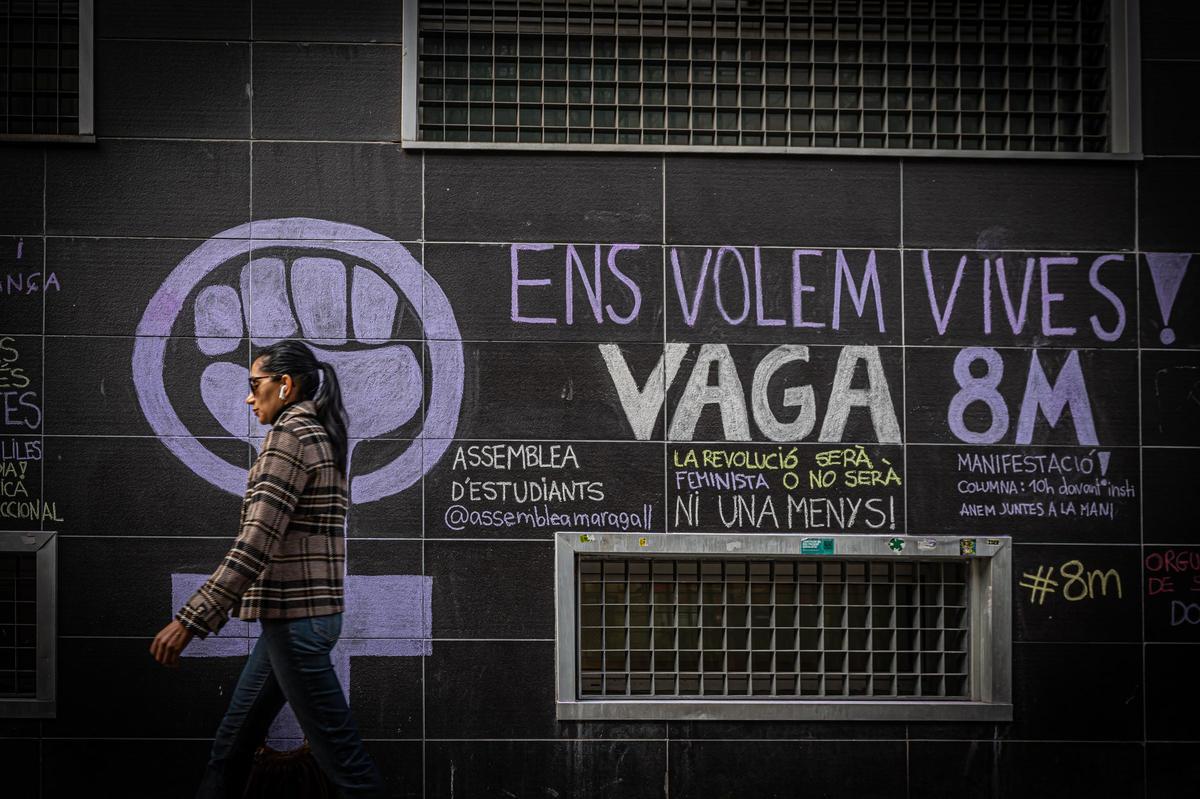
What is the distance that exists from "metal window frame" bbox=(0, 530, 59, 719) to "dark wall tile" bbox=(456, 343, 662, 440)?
83.5 inches

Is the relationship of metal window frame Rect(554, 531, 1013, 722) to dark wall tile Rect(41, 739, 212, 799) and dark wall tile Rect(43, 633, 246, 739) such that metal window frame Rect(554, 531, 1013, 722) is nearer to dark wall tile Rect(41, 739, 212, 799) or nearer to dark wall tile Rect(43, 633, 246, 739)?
dark wall tile Rect(43, 633, 246, 739)

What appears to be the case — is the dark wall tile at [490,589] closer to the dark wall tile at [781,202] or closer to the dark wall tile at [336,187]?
the dark wall tile at [336,187]

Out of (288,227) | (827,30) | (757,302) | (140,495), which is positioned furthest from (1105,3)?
(140,495)

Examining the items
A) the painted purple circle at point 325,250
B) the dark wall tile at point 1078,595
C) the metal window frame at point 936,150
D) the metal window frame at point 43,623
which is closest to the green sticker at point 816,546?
the dark wall tile at point 1078,595

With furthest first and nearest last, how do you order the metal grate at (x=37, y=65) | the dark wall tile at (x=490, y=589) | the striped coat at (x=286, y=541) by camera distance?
the metal grate at (x=37, y=65)
the dark wall tile at (x=490, y=589)
the striped coat at (x=286, y=541)

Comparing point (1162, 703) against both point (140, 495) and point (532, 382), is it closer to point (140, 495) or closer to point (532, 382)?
point (532, 382)

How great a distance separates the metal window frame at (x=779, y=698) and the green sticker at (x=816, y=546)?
21mm

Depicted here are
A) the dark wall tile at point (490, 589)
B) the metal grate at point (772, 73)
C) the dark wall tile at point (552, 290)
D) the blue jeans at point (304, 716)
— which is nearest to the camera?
the blue jeans at point (304, 716)

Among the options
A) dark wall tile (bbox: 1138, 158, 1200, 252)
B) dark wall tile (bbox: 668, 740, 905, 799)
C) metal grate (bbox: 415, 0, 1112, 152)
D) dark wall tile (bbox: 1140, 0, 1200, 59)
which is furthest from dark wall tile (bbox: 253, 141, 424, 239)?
dark wall tile (bbox: 1140, 0, 1200, 59)

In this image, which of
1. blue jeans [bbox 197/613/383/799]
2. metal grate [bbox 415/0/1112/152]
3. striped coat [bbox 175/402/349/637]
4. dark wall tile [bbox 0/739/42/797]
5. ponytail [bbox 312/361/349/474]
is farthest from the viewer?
metal grate [bbox 415/0/1112/152]

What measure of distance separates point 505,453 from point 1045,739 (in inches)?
121

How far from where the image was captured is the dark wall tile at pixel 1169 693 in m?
5.90

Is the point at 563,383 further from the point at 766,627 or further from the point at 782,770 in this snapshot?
the point at 782,770

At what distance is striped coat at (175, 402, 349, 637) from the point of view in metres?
4.32
